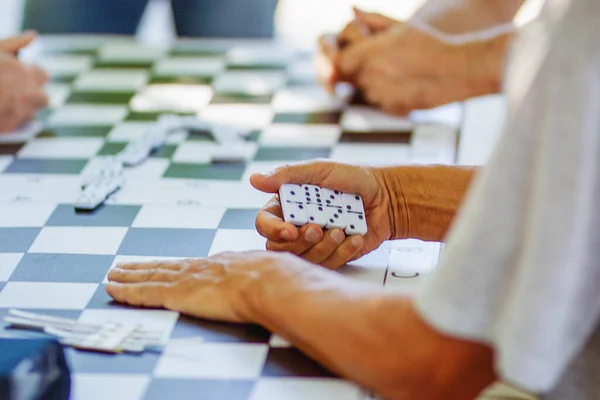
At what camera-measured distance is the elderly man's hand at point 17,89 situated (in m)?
1.96

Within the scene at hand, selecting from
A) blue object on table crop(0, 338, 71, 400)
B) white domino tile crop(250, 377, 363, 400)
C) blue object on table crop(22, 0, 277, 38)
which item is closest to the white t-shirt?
white domino tile crop(250, 377, 363, 400)

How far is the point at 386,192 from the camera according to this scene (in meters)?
1.50

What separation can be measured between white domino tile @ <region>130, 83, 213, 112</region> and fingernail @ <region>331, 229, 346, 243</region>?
0.74 m

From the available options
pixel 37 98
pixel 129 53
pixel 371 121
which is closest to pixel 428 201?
pixel 371 121

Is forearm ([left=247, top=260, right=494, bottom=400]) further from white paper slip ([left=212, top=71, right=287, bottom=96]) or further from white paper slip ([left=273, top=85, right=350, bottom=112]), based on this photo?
white paper slip ([left=212, top=71, right=287, bottom=96])

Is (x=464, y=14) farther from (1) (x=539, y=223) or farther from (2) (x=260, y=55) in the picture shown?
(1) (x=539, y=223)

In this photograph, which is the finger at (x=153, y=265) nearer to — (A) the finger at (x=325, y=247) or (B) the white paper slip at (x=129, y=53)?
(A) the finger at (x=325, y=247)

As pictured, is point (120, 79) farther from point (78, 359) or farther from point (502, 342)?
point (502, 342)

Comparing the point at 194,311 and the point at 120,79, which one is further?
the point at 120,79

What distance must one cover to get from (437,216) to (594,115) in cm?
58

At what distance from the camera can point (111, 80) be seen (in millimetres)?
2240

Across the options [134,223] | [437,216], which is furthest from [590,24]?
[134,223]

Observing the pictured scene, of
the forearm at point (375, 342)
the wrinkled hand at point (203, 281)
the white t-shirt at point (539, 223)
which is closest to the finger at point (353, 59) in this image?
the wrinkled hand at point (203, 281)

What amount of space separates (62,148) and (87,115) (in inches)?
6.8
